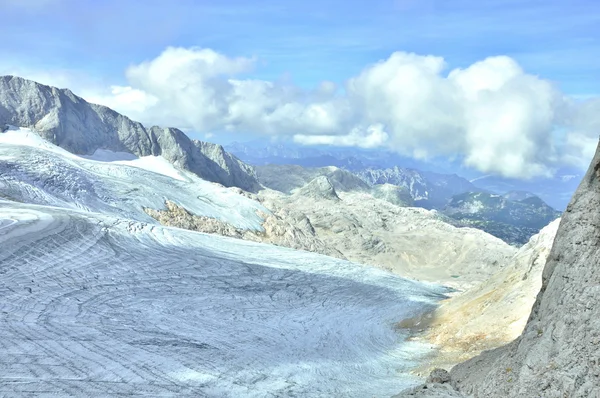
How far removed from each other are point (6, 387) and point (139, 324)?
8.44 meters

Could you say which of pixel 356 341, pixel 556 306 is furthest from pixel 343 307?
pixel 556 306

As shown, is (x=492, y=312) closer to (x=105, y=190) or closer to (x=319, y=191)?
(x=105, y=190)

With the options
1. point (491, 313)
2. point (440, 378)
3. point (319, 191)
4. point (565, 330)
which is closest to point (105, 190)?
point (491, 313)

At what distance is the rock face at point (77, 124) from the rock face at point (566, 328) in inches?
4612

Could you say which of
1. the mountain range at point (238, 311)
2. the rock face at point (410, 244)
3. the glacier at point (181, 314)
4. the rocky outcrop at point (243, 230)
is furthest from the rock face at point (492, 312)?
the rock face at point (410, 244)

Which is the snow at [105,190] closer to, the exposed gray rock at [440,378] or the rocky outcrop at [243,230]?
the rocky outcrop at [243,230]

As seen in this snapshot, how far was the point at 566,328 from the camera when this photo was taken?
38.9 ft

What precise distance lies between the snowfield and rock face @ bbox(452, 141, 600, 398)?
8.31 metres

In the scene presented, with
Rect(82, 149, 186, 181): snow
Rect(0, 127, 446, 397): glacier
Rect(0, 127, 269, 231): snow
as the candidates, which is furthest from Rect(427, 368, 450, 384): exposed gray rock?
Rect(82, 149, 186, 181): snow

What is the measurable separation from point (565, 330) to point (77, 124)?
425 feet

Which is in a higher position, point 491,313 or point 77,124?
point 77,124

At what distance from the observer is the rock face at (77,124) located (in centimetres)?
11544

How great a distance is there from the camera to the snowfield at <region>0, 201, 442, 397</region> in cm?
1825

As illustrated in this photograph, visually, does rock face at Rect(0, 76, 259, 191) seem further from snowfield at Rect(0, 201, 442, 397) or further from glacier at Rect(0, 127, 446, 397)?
snowfield at Rect(0, 201, 442, 397)
